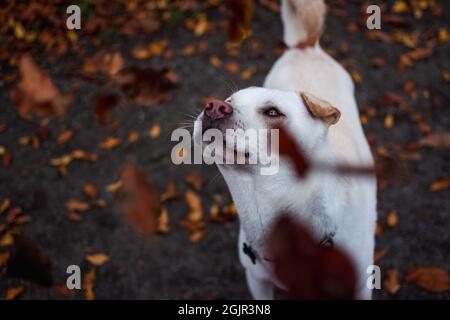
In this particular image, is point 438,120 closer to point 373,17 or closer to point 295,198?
point 373,17

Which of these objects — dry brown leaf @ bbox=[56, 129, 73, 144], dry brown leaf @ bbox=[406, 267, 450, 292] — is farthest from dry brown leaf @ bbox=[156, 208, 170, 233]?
dry brown leaf @ bbox=[406, 267, 450, 292]

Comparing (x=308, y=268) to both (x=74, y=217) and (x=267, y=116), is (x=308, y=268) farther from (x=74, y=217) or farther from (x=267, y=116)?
(x=74, y=217)

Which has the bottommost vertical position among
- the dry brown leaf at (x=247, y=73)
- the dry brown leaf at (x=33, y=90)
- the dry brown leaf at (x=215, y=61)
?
the dry brown leaf at (x=33, y=90)

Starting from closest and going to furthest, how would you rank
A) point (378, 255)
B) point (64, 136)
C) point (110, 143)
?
point (378, 255) → point (110, 143) → point (64, 136)

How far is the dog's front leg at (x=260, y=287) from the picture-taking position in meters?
2.48

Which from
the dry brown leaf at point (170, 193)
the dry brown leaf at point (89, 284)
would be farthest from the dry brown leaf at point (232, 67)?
the dry brown leaf at point (89, 284)

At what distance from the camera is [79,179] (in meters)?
3.98

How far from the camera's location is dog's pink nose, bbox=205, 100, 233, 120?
161 centimetres

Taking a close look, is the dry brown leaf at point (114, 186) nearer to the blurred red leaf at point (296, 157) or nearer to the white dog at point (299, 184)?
the white dog at point (299, 184)

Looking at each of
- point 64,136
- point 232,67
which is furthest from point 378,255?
point 64,136

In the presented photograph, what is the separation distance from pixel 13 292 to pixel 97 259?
732mm

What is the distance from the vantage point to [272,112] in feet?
5.66

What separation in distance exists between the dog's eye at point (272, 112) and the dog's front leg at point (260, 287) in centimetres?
119

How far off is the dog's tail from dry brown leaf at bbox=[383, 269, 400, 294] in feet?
6.41
